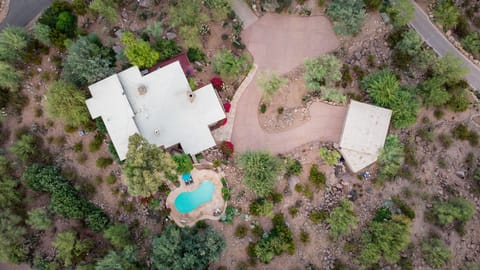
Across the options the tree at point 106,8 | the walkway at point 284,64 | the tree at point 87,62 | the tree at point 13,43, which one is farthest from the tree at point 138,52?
the tree at point 13,43

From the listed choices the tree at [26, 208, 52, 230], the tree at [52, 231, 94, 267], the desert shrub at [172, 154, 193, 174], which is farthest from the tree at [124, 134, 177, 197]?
the tree at [26, 208, 52, 230]

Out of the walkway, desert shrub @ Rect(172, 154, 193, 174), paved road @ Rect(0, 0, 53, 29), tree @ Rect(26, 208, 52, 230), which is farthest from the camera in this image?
paved road @ Rect(0, 0, 53, 29)

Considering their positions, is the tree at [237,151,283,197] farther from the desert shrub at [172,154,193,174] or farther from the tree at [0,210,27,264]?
the tree at [0,210,27,264]

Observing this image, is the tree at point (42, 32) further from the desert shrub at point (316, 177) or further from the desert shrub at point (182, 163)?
the desert shrub at point (316, 177)

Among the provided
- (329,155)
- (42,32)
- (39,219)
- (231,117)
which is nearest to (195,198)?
(231,117)

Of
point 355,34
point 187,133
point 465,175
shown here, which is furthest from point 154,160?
point 465,175

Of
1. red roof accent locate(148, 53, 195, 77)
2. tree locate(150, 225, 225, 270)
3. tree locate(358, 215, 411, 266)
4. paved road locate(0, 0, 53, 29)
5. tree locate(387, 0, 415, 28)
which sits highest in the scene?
paved road locate(0, 0, 53, 29)
